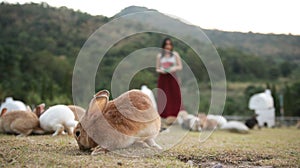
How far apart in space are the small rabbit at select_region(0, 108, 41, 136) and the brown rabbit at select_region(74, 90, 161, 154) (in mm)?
2230

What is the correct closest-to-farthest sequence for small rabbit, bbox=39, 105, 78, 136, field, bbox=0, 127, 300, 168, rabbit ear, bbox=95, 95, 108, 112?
field, bbox=0, 127, 300, 168 → rabbit ear, bbox=95, 95, 108, 112 → small rabbit, bbox=39, 105, 78, 136

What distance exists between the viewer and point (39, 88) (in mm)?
15562

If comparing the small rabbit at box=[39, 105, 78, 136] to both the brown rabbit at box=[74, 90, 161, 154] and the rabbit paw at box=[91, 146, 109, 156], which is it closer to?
the brown rabbit at box=[74, 90, 161, 154]

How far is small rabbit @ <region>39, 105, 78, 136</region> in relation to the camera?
5.92m

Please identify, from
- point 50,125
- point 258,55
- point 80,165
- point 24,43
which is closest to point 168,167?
point 80,165

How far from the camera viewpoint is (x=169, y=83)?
9.50 meters

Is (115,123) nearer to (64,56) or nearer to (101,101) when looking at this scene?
(101,101)

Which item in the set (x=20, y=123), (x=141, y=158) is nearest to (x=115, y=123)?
(x=141, y=158)

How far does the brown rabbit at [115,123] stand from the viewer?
389cm

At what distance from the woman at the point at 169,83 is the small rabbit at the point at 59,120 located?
147 inches

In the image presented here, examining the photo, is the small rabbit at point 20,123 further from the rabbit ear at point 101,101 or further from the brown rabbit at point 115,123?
the rabbit ear at point 101,101

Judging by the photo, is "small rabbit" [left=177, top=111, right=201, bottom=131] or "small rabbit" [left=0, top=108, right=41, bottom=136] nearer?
"small rabbit" [left=0, top=108, right=41, bottom=136]

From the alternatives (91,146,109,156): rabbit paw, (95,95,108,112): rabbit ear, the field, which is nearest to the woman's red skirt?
the field

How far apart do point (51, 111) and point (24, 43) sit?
14869mm
